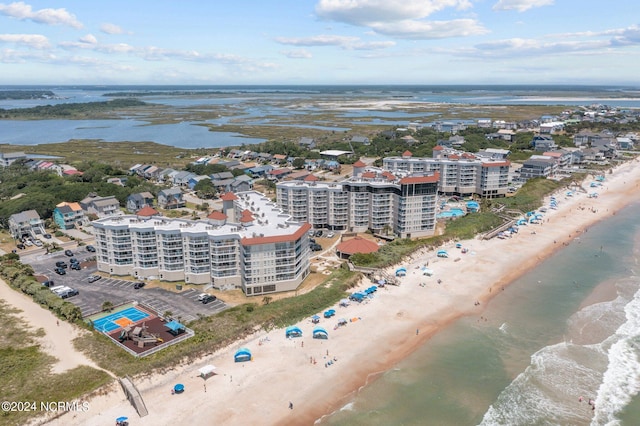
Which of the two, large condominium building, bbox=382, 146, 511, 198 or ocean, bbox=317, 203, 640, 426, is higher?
large condominium building, bbox=382, 146, 511, 198

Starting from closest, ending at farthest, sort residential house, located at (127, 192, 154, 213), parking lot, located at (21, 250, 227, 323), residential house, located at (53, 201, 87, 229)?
parking lot, located at (21, 250, 227, 323) → residential house, located at (53, 201, 87, 229) → residential house, located at (127, 192, 154, 213)

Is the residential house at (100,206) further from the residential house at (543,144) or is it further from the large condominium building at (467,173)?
the residential house at (543,144)

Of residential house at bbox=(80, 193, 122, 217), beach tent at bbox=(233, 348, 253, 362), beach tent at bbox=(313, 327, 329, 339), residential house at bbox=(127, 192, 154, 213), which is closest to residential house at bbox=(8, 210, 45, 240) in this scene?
residential house at bbox=(80, 193, 122, 217)

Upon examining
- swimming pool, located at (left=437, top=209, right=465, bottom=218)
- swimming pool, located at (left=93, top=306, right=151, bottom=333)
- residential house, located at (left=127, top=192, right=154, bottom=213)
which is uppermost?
residential house, located at (left=127, top=192, right=154, bottom=213)

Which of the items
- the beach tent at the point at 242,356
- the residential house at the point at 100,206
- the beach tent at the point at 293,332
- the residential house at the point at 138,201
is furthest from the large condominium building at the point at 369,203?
the beach tent at the point at 242,356

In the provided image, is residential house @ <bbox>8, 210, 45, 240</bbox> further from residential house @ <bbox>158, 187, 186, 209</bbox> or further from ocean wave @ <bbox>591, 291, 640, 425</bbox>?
ocean wave @ <bbox>591, 291, 640, 425</bbox>

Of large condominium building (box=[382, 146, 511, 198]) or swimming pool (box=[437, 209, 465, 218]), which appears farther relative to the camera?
large condominium building (box=[382, 146, 511, 198])

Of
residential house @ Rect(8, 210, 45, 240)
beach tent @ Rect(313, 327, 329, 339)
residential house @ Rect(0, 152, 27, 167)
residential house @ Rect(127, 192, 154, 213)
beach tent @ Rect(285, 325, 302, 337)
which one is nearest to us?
beach tent @ Rect(313, 327, 329, 339)
